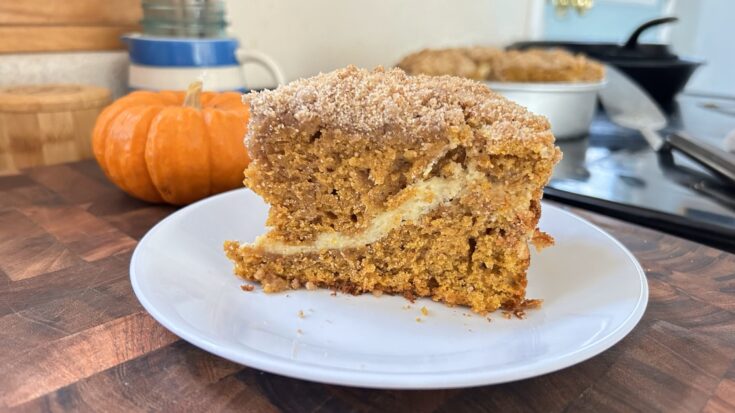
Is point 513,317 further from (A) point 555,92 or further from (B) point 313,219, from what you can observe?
(A) point 555,92

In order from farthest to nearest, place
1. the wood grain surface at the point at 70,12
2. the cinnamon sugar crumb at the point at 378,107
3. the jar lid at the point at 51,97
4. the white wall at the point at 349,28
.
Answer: the white wall at the point at 349,28 → the wood grain surface at the point at 70,12 → the jar lid at the point at 51,97 → the cinnamon sugar crumb at the point at 378,107

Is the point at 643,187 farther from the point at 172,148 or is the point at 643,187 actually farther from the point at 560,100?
the point at 172,148

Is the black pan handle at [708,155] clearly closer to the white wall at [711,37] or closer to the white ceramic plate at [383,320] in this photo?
the white ceramic plate at [383,320]

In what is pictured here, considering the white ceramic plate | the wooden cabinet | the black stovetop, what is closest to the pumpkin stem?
the white ceramic plate

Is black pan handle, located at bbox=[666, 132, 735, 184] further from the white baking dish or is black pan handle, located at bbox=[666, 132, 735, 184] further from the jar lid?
the jar lid

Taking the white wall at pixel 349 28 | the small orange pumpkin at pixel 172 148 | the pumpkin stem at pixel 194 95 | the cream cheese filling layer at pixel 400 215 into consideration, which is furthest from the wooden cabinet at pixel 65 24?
the cream cheese filling layer at pixel 400 215

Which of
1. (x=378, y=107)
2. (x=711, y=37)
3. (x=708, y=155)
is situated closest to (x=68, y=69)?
(x=378, y=107)

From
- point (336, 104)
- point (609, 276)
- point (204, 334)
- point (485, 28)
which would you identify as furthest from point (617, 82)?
point (204, 334)
